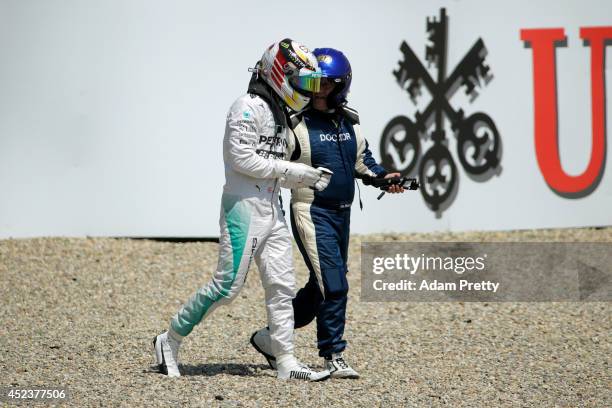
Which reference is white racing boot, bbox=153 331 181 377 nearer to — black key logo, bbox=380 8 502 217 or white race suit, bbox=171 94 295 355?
white race suit, bbox=171 94 295 355

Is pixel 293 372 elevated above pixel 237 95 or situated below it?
below

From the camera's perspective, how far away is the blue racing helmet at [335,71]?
667cm

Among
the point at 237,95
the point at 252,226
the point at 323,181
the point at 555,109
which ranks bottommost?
the point at 252,226

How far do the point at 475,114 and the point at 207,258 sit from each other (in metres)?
3.02

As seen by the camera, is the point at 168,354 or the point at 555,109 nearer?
the point at 168,354

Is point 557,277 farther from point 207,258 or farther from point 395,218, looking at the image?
point 207,258

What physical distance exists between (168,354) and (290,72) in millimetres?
1694

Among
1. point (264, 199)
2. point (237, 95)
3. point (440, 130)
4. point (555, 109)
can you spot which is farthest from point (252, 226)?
point (555, 109)

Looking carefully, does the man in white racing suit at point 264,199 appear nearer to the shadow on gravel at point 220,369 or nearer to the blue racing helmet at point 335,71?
the blue racing helmet at point 335,71

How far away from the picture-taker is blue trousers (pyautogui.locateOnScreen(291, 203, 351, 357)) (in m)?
6.65

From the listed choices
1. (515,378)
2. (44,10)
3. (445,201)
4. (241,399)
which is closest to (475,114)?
(445,201)

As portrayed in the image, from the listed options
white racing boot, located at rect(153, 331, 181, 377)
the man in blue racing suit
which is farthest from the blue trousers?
white racing boot, located at rect(153, 331, 181, 377)

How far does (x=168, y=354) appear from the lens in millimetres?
6578

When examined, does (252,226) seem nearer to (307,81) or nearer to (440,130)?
(307,81)
